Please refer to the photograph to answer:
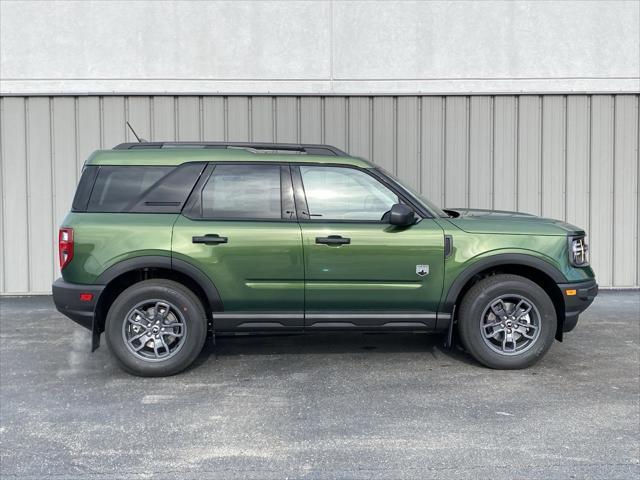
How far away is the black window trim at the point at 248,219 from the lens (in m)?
5.60

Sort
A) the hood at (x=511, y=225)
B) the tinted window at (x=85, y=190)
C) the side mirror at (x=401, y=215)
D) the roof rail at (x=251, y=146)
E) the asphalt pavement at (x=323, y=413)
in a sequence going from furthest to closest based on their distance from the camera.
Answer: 1. the roof rail at (x=251, y=146)
2. the hood at (x=511, y=225)
3. the tinted window at (x=85, y=190)
4. the side mirror at (x=401, y=215)
5. the asphalt pavement at (x=323, y=413)

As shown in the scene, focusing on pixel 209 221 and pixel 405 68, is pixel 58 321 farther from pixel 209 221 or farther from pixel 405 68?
pixel 405 68

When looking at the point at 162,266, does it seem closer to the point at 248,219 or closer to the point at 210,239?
the point at 210,239

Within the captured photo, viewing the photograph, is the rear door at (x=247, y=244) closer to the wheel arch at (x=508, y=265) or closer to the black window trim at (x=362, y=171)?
the black window trim at (x=362, y=171)

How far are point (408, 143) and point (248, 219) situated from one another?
4.74 m

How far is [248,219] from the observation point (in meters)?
5.61

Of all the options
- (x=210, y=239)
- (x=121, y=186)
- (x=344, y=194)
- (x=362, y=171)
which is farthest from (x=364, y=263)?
(x=121, y=186)

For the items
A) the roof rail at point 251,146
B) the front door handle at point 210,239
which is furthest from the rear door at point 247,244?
the roof rail at point 251,146

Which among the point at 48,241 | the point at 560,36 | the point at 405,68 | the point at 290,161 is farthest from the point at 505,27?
the point at 48,241

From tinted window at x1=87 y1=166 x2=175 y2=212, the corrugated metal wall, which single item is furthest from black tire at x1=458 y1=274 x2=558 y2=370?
the corrugated metal wall

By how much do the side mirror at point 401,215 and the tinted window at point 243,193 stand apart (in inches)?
37.4

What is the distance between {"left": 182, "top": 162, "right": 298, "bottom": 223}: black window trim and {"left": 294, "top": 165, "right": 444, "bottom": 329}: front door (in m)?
0.08

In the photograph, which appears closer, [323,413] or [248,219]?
[323,413]

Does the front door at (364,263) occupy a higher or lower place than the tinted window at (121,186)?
lower
